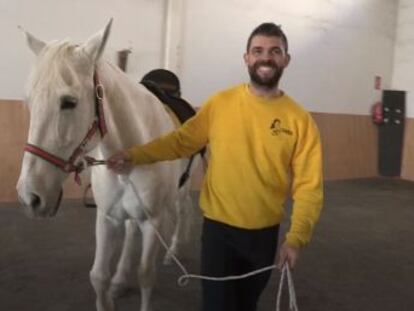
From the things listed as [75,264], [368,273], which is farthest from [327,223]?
[75,264]

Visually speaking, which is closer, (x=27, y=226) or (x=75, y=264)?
(x=75, y=264)

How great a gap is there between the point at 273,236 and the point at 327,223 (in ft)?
9.48

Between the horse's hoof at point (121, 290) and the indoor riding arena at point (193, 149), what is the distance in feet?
0.04

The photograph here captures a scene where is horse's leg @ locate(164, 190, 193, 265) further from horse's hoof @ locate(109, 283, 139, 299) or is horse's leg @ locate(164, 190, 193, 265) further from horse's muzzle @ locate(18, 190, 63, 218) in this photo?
horse's muzzle @ locate(18, 190, 63, 218)

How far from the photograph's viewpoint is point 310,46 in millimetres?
6465

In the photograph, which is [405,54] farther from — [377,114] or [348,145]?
[348,145]

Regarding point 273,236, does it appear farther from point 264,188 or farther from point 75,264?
point 75,264

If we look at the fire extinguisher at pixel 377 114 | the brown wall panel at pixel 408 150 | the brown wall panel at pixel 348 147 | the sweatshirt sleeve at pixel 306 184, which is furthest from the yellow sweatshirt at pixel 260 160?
the brown wall panel at pixel 408 150

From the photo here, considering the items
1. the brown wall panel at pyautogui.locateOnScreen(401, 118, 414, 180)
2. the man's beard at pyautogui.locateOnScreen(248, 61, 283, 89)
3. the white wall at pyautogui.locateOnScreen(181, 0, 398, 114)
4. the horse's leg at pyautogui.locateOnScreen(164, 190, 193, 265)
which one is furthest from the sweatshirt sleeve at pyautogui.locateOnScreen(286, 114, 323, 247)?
the brown wall panel at pyautogui.locateOnScreen(401, 118, 414, 180)

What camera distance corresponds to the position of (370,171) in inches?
289

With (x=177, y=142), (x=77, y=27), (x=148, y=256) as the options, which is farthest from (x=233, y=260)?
(x=77, y=27)

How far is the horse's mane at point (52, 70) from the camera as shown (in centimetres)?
140

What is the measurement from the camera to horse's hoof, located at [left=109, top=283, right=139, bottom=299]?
2.57m

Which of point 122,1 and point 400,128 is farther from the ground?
point 122,1
